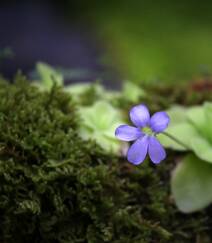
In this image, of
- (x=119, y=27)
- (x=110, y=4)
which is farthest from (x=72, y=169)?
(x=110, y=4)

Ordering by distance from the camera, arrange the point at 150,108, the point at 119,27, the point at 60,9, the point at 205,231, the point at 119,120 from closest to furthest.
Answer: the point at 205,231 < the point at 119,120 < the point at 150,108 < the point at 119,27 < the point at 60,9

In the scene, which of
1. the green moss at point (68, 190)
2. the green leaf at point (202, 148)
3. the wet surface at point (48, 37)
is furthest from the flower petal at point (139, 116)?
the wet surface at point (48, 37)

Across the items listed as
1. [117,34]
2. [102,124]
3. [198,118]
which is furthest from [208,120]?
[117,34]

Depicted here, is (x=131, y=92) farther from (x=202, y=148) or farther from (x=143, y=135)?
(x=143, y=135)

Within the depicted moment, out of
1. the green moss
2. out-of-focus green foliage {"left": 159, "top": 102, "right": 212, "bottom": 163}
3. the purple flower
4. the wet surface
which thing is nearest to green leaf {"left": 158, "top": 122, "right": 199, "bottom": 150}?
out-of-focus green foliage {"left": 159, "top": 102, "right": 212, "bottom": 163}

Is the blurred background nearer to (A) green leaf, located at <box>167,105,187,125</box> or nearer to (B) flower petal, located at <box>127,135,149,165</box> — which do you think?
(A) green leaf, located at <box>167,105,187,125</box>

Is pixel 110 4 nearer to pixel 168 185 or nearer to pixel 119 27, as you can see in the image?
pixel 119 27

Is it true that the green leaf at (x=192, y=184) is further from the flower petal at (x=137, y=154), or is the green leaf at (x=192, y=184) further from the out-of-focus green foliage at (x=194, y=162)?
the flower petal at (x=137, y=154)

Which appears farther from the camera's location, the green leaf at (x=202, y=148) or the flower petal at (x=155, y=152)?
the green leaf at (x=202, y=148)
